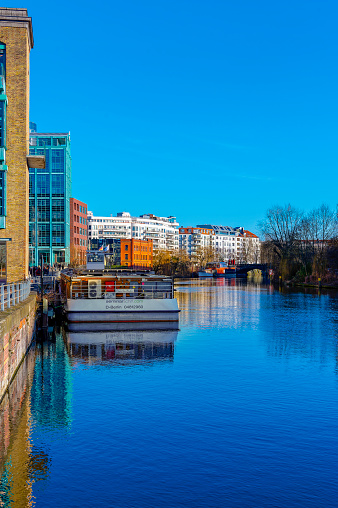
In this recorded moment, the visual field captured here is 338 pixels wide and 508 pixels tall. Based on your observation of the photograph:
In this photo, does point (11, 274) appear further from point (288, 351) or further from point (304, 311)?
point (304, 311)

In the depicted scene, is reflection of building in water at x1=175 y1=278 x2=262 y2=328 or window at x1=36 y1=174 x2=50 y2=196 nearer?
reflection of building in water at x1=175 y1=278 x2=262 y2=328

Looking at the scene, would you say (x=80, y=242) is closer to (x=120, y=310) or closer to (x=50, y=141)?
(x=50, y=141)

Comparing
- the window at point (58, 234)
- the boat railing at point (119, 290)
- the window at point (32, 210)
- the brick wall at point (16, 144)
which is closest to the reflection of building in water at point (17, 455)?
the brick wall at point (16, 144)

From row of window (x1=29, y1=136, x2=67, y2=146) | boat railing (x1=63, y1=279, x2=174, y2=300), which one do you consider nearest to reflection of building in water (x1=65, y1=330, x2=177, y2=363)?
boat railing (x1=63, y1=279, x2=174, y2=300)

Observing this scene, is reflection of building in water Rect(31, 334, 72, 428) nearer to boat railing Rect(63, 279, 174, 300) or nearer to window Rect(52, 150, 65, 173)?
boat railing Rect(63, 279, 174, 300)

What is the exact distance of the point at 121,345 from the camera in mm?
34969

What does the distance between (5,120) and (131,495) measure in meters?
33.2

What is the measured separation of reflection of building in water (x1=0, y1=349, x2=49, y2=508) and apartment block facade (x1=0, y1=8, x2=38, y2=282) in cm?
2108

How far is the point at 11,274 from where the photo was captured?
42.2 metres

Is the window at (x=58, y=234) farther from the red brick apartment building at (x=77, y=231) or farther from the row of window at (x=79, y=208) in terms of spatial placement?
the row of window at (x=79, y=208)

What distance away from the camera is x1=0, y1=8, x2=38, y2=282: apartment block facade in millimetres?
41438

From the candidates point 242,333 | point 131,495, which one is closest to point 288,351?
point 242,333

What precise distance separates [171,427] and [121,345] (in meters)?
16.9

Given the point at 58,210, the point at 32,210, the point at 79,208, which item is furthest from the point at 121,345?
the point at 79,208
